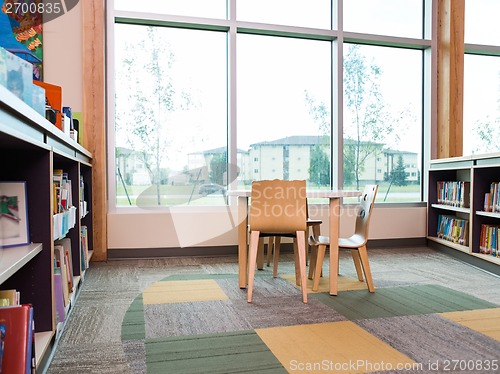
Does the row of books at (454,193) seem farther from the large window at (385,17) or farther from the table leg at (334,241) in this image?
the table leg at (334,241)

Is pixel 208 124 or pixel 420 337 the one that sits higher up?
pixel 208 124

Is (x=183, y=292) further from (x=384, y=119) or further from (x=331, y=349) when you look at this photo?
(x=384, y=119)

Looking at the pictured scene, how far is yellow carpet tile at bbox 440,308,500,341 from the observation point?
2.23 metres

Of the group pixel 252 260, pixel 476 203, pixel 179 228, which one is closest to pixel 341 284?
pixel 252 260

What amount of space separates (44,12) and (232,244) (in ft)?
9.57

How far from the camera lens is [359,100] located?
5.12m

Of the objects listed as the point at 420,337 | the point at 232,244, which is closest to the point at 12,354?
the point at 420,337

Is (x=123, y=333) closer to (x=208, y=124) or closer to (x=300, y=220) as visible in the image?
(x=300, y=220)

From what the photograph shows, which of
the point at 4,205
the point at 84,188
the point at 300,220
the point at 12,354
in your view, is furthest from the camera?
the point at 84,188

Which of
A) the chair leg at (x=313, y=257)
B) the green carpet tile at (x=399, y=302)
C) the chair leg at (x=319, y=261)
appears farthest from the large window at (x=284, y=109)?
the green carpet tile at (x=399, y=302)

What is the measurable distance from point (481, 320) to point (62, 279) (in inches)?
91.3

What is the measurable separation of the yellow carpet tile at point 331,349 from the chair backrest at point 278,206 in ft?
2.41

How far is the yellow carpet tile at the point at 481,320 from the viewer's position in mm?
2227

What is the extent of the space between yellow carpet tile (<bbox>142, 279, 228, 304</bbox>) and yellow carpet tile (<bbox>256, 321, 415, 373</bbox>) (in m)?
0.77
